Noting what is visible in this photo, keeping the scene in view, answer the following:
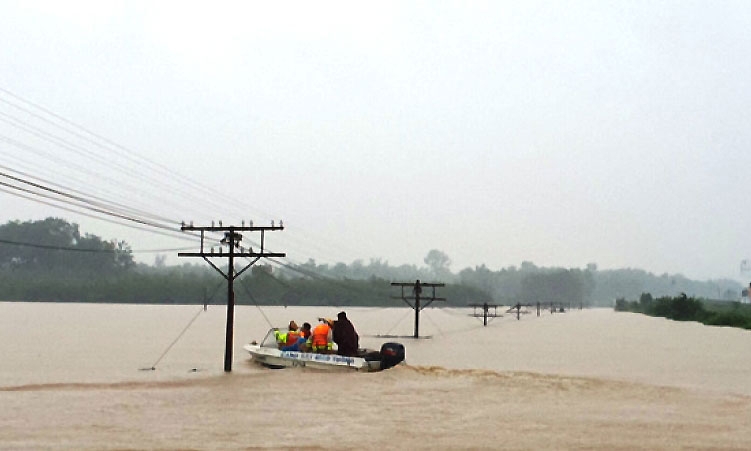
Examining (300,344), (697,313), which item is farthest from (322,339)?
(697,313)

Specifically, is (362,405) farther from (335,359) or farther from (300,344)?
(300,344)

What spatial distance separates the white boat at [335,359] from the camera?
2670cm

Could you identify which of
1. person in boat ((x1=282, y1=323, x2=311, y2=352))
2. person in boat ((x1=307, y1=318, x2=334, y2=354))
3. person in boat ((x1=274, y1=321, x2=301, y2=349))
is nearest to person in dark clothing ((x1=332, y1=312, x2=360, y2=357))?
person in boat ((x1=307, y1=318, x2=334, y2=354))

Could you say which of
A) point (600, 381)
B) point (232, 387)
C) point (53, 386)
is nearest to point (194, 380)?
point (232, 387)

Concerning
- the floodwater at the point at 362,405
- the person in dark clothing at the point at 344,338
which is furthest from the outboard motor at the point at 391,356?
the person in dark clothing at the point at 344,338

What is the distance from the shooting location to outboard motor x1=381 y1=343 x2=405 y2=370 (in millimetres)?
27297

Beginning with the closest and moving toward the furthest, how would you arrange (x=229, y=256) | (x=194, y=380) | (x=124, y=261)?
1. (x=194, y=380)
2. (x=229, y=256)
3. (x=124, y=261)

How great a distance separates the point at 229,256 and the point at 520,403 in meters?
11.5

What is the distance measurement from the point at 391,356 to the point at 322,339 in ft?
8.51

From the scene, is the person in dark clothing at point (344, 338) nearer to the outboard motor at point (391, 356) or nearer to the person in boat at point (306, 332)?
the outboard motor at point (391, 356)

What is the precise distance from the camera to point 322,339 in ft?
93.0

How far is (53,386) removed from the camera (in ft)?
75.5

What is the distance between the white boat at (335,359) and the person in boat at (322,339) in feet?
1.75

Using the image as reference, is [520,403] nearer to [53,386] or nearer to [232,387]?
[232,387]
